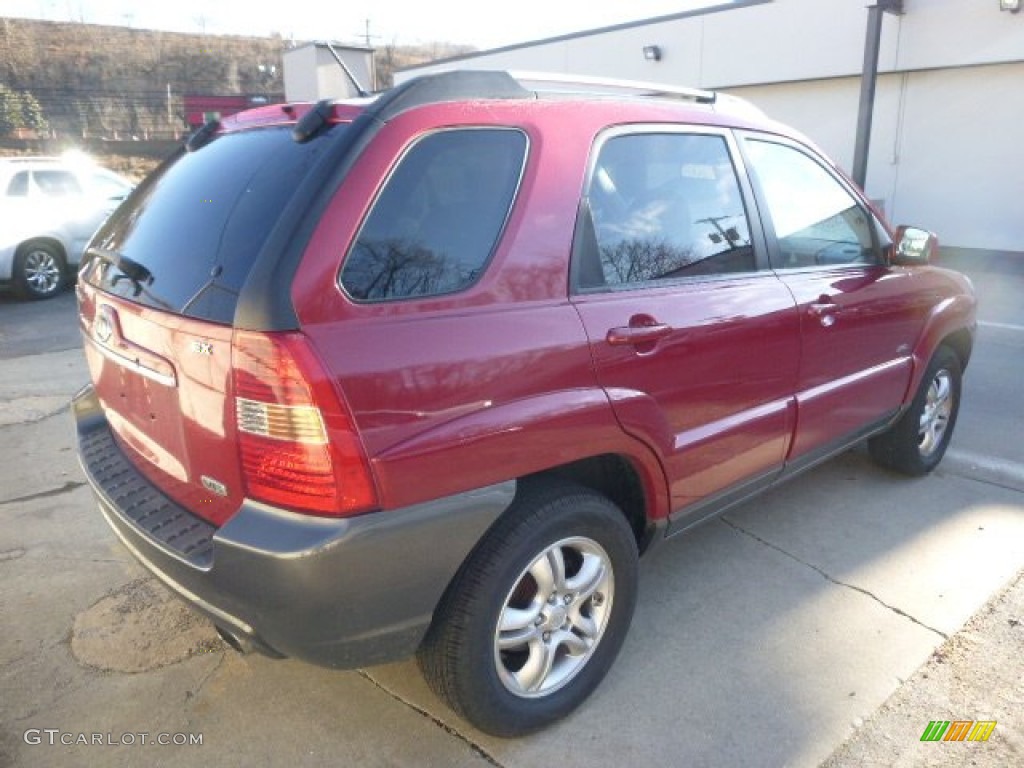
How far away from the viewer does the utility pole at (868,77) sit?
37.8 ft

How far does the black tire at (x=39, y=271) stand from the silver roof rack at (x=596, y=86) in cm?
943

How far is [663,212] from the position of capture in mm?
2631

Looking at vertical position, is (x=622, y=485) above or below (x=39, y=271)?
above

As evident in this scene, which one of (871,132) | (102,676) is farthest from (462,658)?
(871,132)

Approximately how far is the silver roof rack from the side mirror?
4.17 feet

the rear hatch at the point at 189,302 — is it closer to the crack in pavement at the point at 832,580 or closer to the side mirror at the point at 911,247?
the crack in pavement at the point at 832,580

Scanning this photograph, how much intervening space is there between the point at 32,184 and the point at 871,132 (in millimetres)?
12674

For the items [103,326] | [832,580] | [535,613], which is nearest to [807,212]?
[832,580]

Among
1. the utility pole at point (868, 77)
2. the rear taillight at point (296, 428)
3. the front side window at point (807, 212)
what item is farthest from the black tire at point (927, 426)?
the utility pole at point (868, 77)

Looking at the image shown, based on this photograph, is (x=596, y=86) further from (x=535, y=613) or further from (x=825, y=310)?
(x=535, y=613)

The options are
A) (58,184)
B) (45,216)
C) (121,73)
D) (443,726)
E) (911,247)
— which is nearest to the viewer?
(443,726)

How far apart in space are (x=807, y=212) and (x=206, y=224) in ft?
7.96

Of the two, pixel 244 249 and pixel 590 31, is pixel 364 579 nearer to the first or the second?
pixel 244 249

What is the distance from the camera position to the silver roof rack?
2332 millimetres
